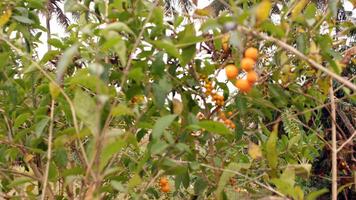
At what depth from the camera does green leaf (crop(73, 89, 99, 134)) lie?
83 cm

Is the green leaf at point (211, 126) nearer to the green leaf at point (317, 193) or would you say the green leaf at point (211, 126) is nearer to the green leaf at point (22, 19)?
the green leaf at point (317, 193)

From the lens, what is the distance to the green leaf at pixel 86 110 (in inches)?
32.6

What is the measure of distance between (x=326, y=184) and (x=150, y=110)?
4.74 meters

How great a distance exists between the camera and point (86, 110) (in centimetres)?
85

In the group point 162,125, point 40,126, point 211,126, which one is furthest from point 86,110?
point 40,126

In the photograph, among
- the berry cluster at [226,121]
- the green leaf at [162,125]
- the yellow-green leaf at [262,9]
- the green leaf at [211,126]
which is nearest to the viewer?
the yellow-green leaf at [262,9]

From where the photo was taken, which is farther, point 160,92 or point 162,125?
point 160,92

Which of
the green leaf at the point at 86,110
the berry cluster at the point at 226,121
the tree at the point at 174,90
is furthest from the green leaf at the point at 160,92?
the green leaf at the point at 86,110

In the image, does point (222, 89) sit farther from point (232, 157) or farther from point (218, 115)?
point (232, 157)

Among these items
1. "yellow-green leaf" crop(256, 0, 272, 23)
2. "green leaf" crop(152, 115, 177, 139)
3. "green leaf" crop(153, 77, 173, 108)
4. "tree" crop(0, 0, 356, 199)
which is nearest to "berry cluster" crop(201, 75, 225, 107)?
"tree" crop(0, 0, 356, 199)

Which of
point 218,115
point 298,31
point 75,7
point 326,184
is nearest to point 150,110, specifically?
point 218,115

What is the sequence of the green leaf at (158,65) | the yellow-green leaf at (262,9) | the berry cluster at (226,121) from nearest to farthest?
the yellow-green leaf at (262,9), the green leaf at (158,65), the berry cluster at (226,121)

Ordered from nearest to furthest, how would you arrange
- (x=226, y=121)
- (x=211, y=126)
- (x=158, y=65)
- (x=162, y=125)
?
(x=162, y=125)
(x=211, y=126)
(x=158, y=65)
(x=226, y=121)

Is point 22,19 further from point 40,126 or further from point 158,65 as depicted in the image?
point 158,65
